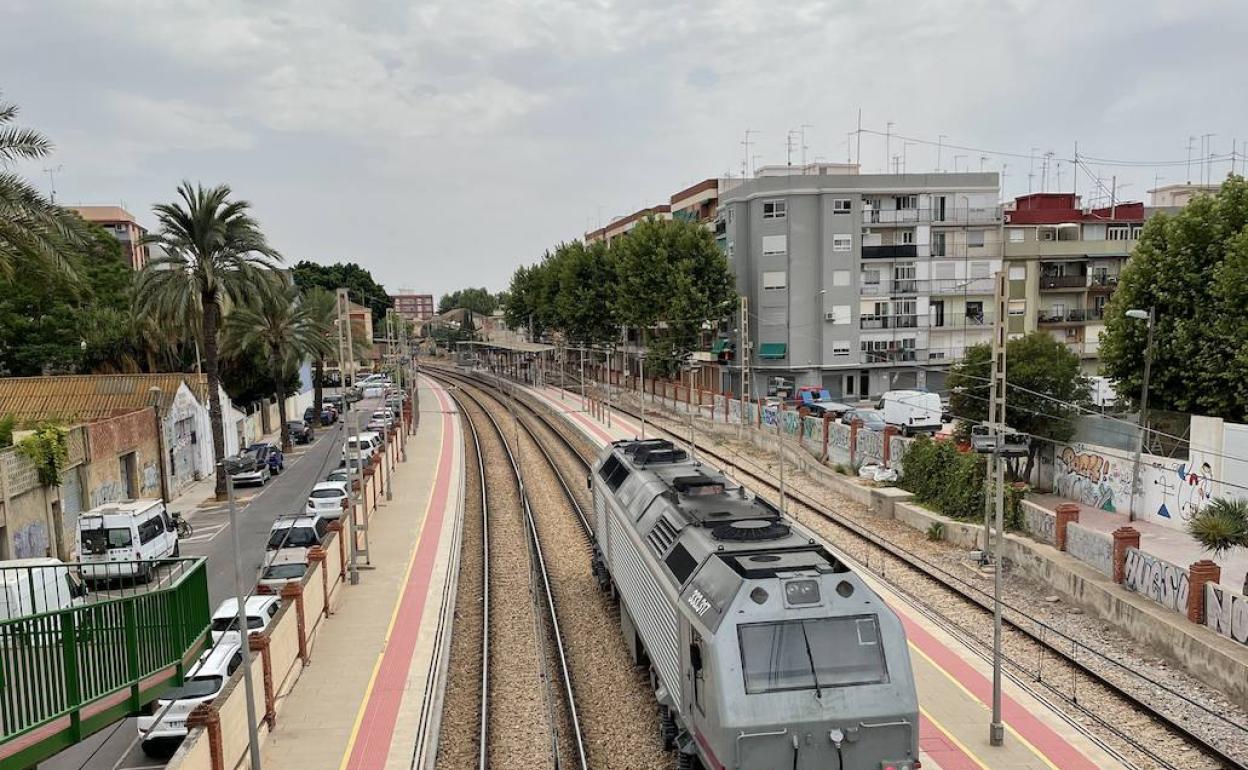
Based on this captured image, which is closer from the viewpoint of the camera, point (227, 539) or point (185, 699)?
point (185, 699)

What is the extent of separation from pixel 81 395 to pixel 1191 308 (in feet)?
145

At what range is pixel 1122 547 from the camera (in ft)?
67.1

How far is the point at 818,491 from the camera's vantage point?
120ft

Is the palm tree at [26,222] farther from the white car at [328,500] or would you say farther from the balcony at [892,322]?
the balcony at [892,322]

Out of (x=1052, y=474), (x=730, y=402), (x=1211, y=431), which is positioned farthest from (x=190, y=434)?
(x=1211, y=431)

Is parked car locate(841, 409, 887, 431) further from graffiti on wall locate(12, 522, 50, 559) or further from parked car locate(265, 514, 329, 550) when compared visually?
graffiti on wall locate(12, 522, 50, 559)

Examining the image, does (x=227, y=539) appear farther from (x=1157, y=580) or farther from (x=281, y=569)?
(x=1157, y=580)

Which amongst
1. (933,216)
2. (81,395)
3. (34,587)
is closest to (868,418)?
(933,216)

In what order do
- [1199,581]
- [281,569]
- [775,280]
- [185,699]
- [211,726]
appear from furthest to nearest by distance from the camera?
[775,280] → [281,569] → [1199,581] → [185,699] → [211,726]

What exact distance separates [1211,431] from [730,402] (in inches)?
1166

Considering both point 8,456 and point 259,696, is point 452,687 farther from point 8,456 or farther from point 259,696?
point 8,456

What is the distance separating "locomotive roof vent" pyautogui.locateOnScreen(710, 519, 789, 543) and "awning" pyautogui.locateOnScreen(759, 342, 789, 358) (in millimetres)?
48792

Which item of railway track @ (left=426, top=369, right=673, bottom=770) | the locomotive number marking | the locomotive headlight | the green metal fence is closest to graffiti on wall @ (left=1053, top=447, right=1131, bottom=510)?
railway track @ (left=426, top=369, right=673, bottom=770)

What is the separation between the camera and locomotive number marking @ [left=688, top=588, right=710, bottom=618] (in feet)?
39.0
